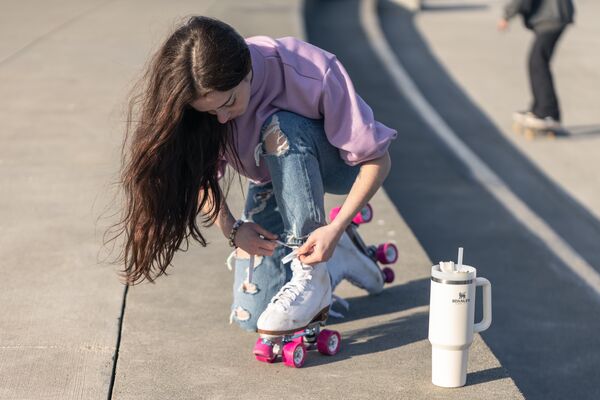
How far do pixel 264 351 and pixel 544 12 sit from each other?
22.1ft

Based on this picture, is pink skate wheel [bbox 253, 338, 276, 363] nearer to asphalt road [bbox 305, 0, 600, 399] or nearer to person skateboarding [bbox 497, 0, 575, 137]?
asphalt road [bbox 305, 0, 600, 399]

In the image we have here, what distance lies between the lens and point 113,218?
5.94m

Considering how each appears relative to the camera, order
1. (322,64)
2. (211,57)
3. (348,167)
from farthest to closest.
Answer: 1. (348,167)
2. (322,64)
3. (211,57)

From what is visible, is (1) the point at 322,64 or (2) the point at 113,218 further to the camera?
(2) the point at 113,218

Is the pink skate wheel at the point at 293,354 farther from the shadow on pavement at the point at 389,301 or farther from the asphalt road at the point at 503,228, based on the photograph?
the asphalt road at the point at 503,228

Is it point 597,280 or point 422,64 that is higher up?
point 597,280

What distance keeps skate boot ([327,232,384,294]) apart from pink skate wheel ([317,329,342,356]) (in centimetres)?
38

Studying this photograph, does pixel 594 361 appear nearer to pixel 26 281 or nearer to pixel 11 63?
pixel 26 281

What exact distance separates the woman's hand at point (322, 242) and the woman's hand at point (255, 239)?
22 centimetres

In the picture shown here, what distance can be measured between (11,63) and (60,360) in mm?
6245

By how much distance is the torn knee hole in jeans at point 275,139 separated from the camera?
12.8ft

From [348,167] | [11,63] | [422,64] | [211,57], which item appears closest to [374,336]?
[348,167]

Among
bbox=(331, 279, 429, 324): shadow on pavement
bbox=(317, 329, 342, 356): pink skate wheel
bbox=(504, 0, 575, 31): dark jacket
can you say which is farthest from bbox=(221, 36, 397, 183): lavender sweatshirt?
bbox=(504, 0, 575, 31): dark jacket

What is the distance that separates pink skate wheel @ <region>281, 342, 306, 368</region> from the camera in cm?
398
